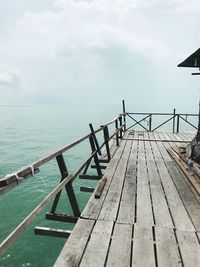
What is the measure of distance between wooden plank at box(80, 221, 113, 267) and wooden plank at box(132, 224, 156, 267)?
0.34 metres

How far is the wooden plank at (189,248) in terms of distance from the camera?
9.24 ft

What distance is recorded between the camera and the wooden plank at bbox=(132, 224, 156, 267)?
2776 millimetres

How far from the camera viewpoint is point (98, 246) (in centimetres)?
304

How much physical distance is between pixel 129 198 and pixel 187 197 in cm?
112

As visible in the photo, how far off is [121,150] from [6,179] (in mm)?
7182

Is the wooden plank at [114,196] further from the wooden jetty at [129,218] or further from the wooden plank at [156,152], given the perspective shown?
the wooden plank at [156,152]

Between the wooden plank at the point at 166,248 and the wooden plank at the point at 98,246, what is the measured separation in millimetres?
621

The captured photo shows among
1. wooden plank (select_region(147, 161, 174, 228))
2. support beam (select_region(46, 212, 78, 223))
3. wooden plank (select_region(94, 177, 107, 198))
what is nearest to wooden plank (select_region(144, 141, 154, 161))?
wooden plank (select_region(147, 161, 174, 228))

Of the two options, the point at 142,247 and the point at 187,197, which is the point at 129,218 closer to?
the point at 142,247

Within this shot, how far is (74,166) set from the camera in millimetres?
19250

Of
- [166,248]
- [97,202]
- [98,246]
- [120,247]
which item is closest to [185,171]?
[97,202]

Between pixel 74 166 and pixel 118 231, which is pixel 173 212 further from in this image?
pixel 74 166

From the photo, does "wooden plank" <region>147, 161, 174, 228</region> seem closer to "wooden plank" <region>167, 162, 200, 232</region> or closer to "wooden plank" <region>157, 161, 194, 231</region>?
"wooden plank" <region>157, 161, 194, 231</region>

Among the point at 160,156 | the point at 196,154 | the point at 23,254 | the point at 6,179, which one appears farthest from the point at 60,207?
the point at 6,179
